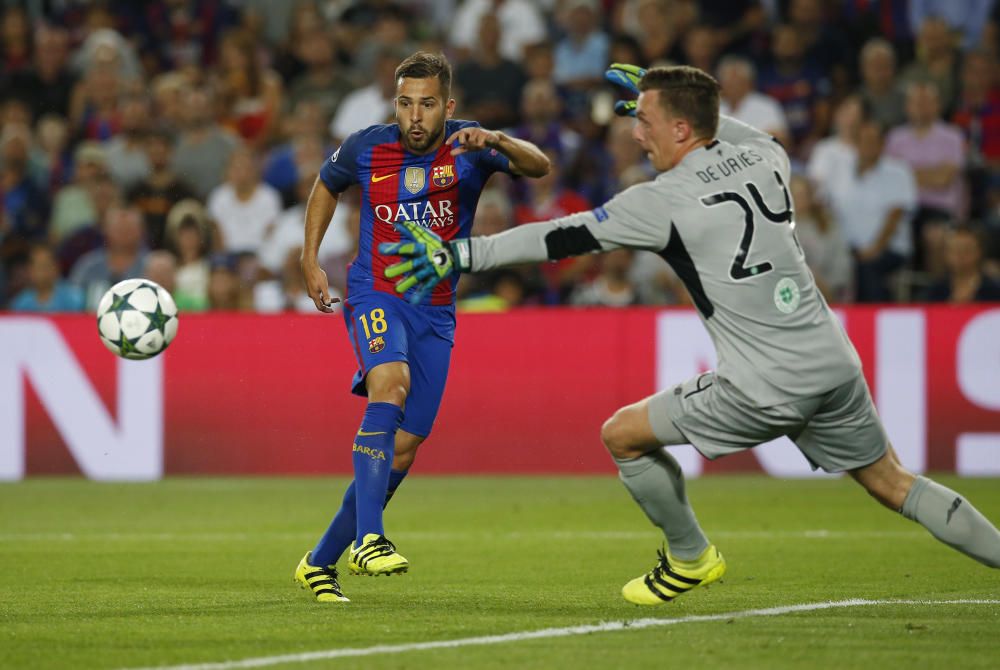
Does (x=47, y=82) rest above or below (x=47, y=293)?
above

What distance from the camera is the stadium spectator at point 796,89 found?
16.0m

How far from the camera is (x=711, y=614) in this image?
658cm

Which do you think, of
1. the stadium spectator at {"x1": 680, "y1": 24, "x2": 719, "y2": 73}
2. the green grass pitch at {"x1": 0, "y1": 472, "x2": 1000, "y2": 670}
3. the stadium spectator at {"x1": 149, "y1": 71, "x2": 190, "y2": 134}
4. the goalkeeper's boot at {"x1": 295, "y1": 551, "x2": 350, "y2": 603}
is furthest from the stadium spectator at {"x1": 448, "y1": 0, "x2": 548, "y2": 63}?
the goalkeeper's boot at {"x1": 295, "y1": 551, "x2": 350, "y2": 603}

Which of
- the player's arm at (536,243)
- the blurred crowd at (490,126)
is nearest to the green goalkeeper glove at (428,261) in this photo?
the player's arm at (536,243)

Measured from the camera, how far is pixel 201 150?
16484 mm

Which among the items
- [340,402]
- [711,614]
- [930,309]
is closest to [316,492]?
[340,402]

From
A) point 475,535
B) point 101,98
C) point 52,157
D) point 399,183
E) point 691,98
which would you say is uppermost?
point 101,98

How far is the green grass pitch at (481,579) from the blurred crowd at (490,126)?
2421 mm

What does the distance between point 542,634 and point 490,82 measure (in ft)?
36.3

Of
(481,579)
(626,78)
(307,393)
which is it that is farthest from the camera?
(307,393)

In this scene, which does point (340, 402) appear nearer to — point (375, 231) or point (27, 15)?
point (375, 231)

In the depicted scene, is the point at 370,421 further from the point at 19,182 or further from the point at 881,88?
the point at 19,182

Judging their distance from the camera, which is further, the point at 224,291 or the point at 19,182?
the point at 19,182

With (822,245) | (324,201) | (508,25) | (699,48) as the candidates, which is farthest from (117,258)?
(324,201)
